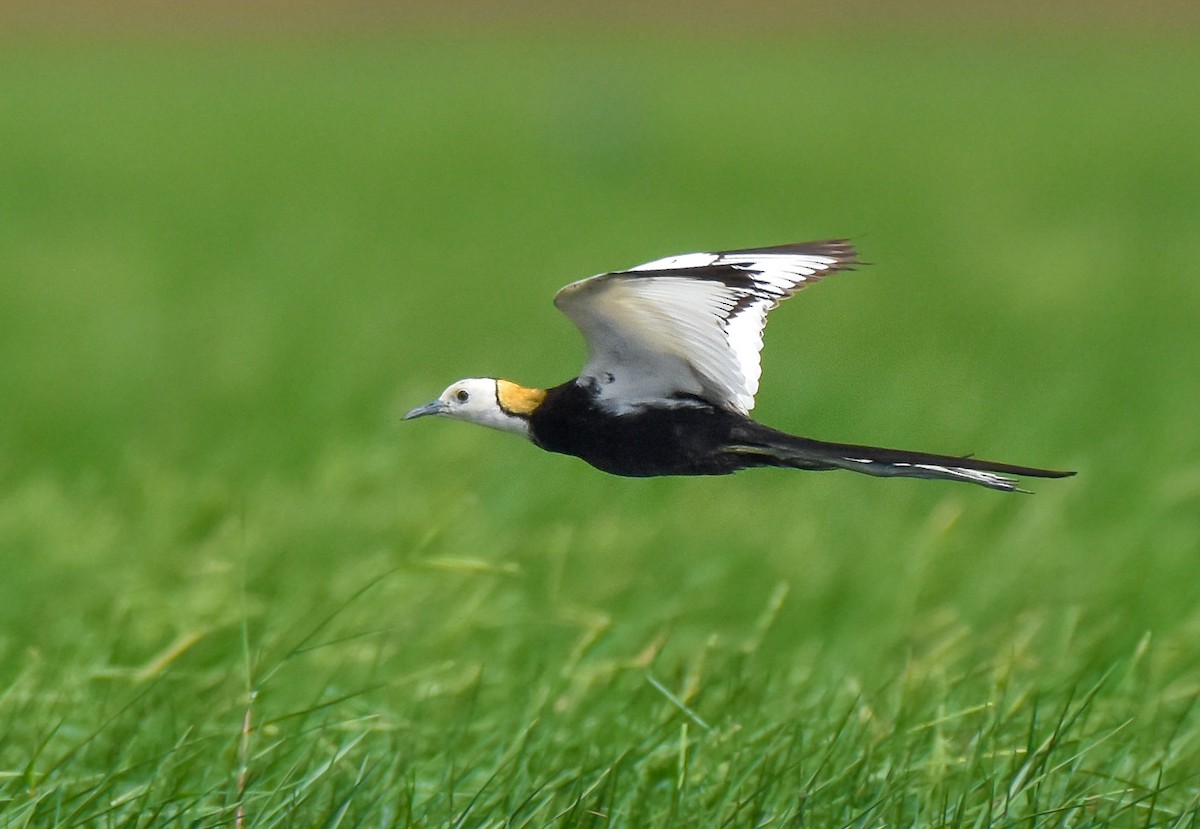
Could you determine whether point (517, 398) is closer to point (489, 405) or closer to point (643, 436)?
point (489, 405)

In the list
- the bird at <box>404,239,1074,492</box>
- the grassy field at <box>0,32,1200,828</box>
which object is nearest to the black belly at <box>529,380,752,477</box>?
the bird at <box>404,239,1074,492</box>

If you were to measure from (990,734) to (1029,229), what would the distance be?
39.2 ft

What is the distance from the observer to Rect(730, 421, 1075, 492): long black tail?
6.57ft

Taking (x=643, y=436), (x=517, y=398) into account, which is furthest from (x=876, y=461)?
(x=517, y=398)

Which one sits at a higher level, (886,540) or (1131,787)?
(1131,787)

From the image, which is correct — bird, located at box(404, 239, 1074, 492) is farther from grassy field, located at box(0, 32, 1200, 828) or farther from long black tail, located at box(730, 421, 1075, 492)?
grassy field, located at box(0, 32, 1200, 828)

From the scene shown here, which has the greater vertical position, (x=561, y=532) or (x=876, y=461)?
(x=876, y=461)

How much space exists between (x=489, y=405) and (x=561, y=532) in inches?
143

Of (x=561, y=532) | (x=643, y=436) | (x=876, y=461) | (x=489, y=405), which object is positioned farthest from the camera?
(x=561, y=532)

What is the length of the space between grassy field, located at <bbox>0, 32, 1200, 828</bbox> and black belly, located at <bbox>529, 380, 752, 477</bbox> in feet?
4.63

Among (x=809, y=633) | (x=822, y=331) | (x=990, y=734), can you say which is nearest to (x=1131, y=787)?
(x=990, y=734)

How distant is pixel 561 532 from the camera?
5910 millimetres

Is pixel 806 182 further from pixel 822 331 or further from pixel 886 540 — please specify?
pixel 886 540

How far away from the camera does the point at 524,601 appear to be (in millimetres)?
7141
